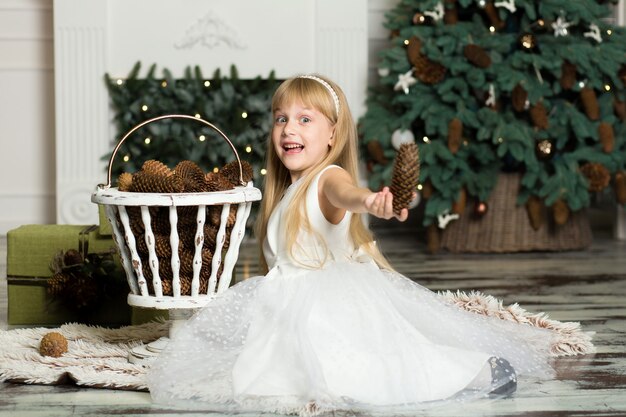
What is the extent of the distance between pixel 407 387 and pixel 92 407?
0.69 meters

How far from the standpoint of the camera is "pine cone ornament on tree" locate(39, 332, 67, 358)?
2605mm

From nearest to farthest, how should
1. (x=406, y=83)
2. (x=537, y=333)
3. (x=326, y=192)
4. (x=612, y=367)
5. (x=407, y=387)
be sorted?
(x=407, y=387) < (x=326, y=192) < (x=612, y=367) < (x=537, y=333) < (x=406, y=83)

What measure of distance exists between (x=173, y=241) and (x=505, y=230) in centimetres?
271

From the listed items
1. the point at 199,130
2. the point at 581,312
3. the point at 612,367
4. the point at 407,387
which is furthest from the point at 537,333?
the point at 199,130

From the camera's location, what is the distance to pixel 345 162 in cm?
257

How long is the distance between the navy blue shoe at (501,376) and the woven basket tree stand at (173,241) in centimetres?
71

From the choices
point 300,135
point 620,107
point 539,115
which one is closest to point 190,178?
point 300,135

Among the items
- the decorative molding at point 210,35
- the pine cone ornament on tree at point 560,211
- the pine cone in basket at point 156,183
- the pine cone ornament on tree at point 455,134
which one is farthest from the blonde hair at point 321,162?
the decorative molding at point 210,35

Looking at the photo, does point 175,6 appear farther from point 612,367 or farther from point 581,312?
point 612,367

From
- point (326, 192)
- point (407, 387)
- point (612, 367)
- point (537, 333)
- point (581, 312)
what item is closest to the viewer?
point (407, 387)

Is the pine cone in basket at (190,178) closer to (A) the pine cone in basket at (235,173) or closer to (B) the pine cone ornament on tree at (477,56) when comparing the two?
(A) the pine cone in basket at (235,173)

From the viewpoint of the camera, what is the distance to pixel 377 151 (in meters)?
4.81

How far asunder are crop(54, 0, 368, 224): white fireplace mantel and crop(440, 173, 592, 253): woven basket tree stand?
2.60 ft

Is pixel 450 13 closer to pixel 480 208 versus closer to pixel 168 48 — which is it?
pixel 480 208
